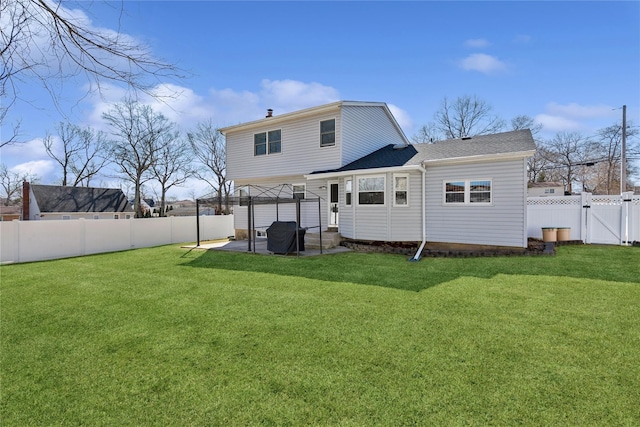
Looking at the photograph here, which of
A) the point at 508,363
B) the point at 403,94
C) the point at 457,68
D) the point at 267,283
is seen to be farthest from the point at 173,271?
the point at 457,68

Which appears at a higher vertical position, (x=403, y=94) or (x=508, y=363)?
(x=403, y=94)

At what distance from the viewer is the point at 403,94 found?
1585cm

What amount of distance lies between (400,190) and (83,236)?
12.5 meters

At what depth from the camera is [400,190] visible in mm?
11297

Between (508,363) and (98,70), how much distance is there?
480cm

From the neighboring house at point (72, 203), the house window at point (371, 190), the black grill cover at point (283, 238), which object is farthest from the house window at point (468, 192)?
the neighboring house at point (72, 203)

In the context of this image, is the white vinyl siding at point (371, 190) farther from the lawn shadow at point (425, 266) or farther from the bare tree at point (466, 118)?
the bare tree at point (466, 118)

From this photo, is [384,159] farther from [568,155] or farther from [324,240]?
[568,155]

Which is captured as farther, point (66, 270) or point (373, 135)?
point (373, 135)

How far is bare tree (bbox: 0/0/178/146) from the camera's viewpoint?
2518 millimetres

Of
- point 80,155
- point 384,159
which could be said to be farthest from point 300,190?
point 80,155

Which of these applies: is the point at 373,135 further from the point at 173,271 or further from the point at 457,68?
the point at 173,271

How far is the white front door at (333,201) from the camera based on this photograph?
13.2m

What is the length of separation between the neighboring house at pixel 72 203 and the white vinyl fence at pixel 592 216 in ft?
117
